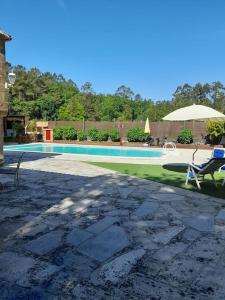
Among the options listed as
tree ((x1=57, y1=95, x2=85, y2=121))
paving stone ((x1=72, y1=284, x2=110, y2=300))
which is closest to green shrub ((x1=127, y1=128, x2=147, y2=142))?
paving stone ((x1=72, y1=284, x2=110, y2=300))

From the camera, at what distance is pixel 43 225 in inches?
194

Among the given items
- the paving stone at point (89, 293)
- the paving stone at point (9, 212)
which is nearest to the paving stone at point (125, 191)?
the paving stone at point (9, 212)

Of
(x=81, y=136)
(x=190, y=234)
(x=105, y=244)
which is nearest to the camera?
(x=105, y=244)

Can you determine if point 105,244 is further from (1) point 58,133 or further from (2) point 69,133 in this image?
→ (1) point 58,133

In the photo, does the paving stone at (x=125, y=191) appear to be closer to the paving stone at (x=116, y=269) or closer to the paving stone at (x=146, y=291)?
the paving stone at (x=116, y=269)

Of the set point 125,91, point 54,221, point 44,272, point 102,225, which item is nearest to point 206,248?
point 102,225

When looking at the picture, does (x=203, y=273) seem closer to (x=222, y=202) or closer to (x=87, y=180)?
(x=222, y=202)

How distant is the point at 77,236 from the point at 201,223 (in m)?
1.96

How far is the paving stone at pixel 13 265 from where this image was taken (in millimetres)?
3328

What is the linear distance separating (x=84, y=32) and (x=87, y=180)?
27.7 meters

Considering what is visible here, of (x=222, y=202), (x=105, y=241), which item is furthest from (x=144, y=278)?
(x=222, y=202)

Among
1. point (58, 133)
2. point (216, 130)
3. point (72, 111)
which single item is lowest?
point (58, 133)

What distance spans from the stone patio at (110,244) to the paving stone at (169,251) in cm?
1

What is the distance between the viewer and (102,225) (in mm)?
4941
